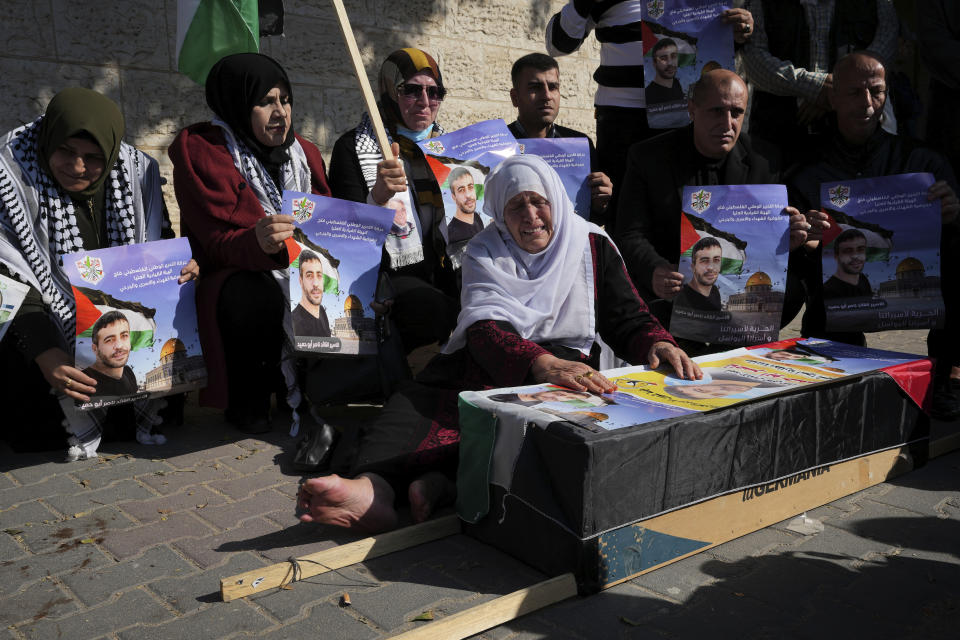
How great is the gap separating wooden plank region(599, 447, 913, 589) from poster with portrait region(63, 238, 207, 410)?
224 centimetres

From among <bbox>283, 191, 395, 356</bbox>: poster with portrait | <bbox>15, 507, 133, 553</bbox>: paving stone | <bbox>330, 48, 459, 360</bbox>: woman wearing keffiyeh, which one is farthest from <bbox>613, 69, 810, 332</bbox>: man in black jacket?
<bbox>15, 507, 133, 553</bbox>: paving stone

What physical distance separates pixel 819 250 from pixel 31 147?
385 centimetres

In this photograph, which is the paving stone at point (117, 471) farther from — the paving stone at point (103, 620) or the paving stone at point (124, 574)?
the paving stone at point (103, 620)

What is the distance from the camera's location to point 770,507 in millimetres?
2789

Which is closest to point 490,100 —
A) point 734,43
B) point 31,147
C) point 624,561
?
point 734,43

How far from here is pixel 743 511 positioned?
106 inches

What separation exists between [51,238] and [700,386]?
2.97 metres

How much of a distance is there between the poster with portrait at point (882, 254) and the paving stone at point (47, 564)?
11.0ft

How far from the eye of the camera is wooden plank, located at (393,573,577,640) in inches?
81.7

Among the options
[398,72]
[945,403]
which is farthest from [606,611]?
[398,72]

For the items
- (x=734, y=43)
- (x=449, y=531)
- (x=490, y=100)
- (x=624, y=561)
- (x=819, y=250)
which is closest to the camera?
(x=624, y=561)

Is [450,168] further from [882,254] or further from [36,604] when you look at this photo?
[36,604]

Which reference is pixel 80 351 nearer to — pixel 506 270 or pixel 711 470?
pixel 506 270

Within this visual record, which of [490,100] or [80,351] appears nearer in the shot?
[80,351]
